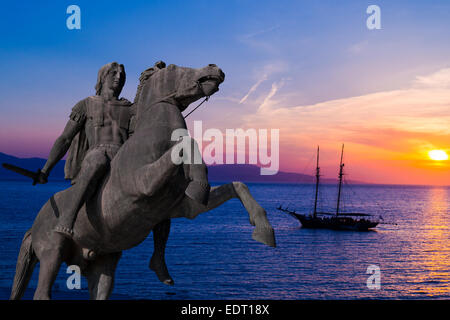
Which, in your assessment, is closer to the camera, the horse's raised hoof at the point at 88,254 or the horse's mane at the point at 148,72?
the horse's mane at the point at 148,72

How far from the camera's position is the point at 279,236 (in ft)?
315

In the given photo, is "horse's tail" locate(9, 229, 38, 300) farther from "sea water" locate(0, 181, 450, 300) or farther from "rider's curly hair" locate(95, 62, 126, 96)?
"sea water" locate(0, 181, 450, 300)

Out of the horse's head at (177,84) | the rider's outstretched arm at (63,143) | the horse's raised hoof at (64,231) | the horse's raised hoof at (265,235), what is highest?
the horse's head at (177,84)

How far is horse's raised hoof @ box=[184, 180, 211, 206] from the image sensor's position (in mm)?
4828

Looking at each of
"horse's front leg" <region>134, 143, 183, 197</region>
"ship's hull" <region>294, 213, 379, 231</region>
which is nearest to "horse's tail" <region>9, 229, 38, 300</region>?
"horse's front leg" <region>134, 143, 183, 197</region>

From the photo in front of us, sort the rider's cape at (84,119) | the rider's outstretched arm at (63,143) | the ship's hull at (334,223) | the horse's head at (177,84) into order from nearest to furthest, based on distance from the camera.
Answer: the horse's head at (177,84) < the rider's cape at (84,119) < the rider's outstretched arm at (63,143) < the ship's hull at (334,223)

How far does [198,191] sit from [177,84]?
4.98 ft

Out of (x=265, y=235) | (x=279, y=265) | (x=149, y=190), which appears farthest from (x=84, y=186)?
(x=279, y=265)

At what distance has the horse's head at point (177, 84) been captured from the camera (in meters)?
5.52

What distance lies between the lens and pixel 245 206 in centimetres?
508

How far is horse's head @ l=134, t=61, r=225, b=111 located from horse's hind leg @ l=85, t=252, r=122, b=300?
2.38m

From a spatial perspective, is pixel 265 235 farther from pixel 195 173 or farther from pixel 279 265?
pixel 279 265

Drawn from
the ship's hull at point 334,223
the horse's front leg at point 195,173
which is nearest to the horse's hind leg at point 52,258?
the horse's front leg at point 195,173

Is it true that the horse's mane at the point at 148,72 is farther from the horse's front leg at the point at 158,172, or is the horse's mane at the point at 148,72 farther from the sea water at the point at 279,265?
the sea water at the point at 279,265
